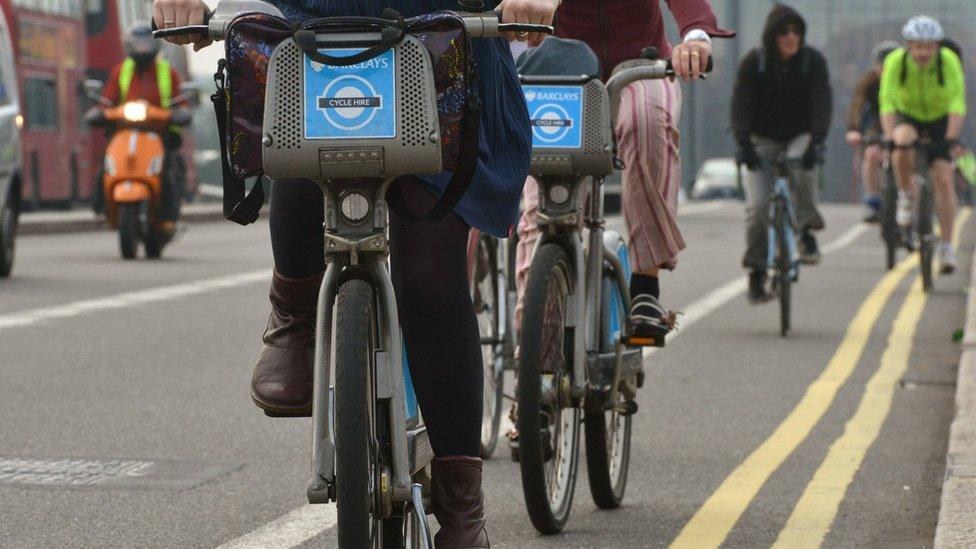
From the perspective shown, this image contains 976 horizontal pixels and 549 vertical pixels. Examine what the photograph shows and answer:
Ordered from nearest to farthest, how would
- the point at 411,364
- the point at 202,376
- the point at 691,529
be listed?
the point at 411,364 → the point at 691,529 → the point at 202,376

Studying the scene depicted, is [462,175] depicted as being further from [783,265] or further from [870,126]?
[870,126]

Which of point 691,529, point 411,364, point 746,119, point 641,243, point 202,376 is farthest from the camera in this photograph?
point 746,119

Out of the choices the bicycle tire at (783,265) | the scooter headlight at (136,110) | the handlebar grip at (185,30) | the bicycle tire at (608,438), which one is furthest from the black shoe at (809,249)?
the handlebar grip at (185,30)

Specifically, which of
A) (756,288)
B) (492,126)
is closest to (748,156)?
(756,288)

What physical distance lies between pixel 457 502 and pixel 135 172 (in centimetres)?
1277

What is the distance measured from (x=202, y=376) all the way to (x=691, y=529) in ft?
12.2

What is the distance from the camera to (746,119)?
1177 cm

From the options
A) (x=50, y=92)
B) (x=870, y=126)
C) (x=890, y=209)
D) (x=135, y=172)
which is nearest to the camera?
(x=890, y=209)

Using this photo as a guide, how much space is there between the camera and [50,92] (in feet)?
92.3

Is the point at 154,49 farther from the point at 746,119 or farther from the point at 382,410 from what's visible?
the point at 382,410

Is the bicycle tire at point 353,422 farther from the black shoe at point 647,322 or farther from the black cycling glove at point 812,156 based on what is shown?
the black cycling glove at point 812,156

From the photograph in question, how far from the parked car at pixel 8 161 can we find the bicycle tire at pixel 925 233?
6.36 metres

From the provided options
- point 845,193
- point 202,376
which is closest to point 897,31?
A: point 845,193

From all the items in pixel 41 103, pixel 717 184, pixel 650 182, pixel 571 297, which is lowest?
pixel 717 184
